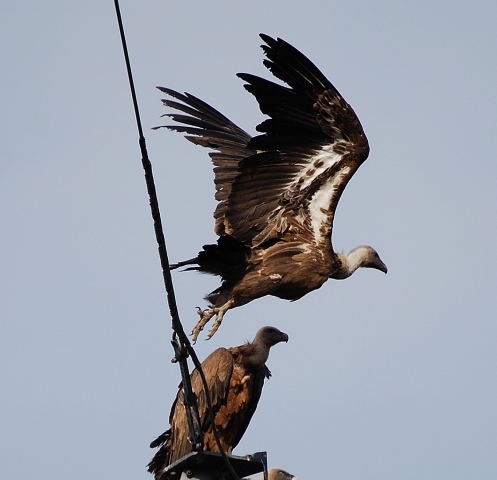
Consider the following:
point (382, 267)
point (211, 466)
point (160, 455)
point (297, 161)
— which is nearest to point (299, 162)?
point (297, 161)

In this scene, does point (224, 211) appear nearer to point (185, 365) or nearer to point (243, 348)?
point (243, 348)

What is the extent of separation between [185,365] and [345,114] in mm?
4832

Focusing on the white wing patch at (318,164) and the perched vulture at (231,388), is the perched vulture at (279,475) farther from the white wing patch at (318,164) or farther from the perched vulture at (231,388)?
the white wing patch at (318,164)

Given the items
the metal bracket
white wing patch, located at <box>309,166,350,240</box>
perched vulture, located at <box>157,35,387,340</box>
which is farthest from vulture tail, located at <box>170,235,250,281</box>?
the metal bracket

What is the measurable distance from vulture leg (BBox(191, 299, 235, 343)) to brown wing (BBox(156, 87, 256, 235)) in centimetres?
212

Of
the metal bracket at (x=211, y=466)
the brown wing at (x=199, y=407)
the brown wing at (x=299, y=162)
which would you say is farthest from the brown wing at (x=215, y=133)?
the metal bracket at (x=211, y=466)

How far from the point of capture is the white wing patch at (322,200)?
11.3m

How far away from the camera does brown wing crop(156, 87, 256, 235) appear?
42.4 feet

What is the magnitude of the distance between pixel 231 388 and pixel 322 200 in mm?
1992

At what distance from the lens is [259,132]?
1113 cm

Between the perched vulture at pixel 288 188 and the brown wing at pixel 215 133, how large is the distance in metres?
1.44

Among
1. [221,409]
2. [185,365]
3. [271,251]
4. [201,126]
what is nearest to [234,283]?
[271,251]

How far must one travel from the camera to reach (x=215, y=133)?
13344mm

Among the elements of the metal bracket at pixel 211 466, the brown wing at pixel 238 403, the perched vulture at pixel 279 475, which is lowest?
the metal bracket at pixel 211 466
